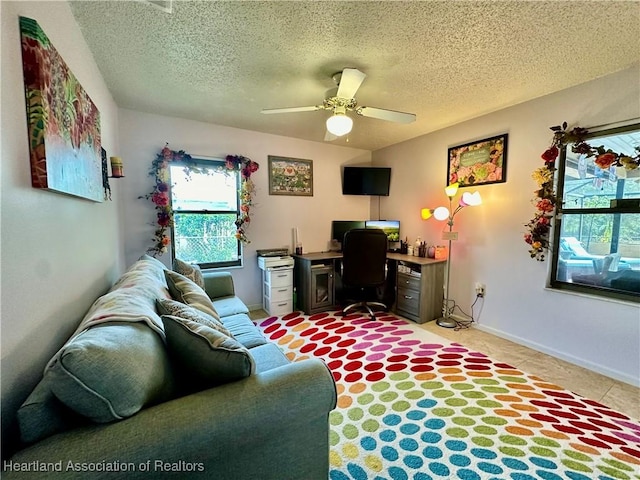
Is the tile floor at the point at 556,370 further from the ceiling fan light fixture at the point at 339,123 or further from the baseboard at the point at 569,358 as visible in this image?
the ceiling fan light fixture at the point at 339,123

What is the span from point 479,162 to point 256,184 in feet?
8.95

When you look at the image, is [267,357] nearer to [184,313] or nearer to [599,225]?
[184,313]

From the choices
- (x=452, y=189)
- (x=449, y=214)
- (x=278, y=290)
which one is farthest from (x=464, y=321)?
(x=278, y=290)

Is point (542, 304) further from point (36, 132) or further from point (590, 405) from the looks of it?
point (36, 132)

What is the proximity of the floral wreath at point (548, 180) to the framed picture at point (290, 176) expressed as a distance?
105 inches

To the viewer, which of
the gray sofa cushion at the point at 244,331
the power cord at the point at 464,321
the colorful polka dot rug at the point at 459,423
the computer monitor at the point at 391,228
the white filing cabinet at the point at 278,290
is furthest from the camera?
the computer monitor at the point at 391,228

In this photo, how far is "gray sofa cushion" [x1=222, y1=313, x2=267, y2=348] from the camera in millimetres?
1758

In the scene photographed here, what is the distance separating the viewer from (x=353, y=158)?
441 centimetres

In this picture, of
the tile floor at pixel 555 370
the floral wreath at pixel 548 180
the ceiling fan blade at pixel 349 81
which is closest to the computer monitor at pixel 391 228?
the tile floor at pixel 555 370

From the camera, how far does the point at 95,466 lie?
2.21ft

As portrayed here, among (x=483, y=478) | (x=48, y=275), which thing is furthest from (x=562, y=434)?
(x=48, y=275)

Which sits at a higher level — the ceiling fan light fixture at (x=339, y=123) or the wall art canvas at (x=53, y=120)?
the ceiling fan light fixture at (x=339, y=123)

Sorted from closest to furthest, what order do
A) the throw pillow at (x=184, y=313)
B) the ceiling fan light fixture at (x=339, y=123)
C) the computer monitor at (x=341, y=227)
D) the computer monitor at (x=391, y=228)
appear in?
the throw pillow at (x=184, y=313) → the ceiling fan light fixture at (x=339, y=123) → the computer monitor at (x=391, y=228) → the computer monitor at (x=341, y=227)

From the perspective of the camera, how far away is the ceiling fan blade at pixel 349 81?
1847mm
